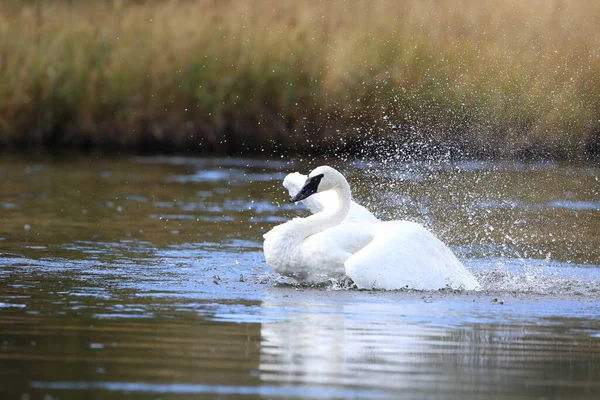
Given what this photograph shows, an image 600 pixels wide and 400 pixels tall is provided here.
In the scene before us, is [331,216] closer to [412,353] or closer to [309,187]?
[309,187]

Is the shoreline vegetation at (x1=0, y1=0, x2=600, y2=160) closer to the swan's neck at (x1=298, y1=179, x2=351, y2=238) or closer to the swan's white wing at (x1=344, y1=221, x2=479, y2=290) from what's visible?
the swan's neck at (x1=298, y1=179, x2=351, y2=238)

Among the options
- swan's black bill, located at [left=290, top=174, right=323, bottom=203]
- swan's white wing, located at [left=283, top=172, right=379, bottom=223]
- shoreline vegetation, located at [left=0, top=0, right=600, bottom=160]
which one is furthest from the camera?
shoreline vegetation, located at [left=0, top=0, right=600, bottom=160]

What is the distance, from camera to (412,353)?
715 centimetres

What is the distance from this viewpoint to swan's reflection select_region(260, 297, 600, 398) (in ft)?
21.0

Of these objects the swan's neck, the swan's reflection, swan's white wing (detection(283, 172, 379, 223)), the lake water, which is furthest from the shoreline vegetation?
the swan's reflection

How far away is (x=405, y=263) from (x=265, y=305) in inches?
58.6

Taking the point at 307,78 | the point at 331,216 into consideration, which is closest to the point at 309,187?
the point at 331,216

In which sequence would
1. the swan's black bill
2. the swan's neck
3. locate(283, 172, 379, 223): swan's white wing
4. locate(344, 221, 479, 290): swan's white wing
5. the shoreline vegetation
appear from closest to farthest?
locate(344, 221, 479, 290): swan's white wing → the swan's neck → the swan's black bill → locate(283, 172, 379, 223): swan's white wing → the shoreline vegetation

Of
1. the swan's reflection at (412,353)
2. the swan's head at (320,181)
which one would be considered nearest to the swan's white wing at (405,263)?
the swan's head at (320,181)

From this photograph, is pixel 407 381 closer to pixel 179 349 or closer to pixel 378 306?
pixel 179 349

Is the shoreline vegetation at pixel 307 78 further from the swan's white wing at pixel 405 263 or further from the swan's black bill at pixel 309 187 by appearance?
the swan's white wing at pixel 405 263

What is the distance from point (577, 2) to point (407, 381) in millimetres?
16323

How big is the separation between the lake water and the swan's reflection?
18mm

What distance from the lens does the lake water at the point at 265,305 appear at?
21.0 feet
